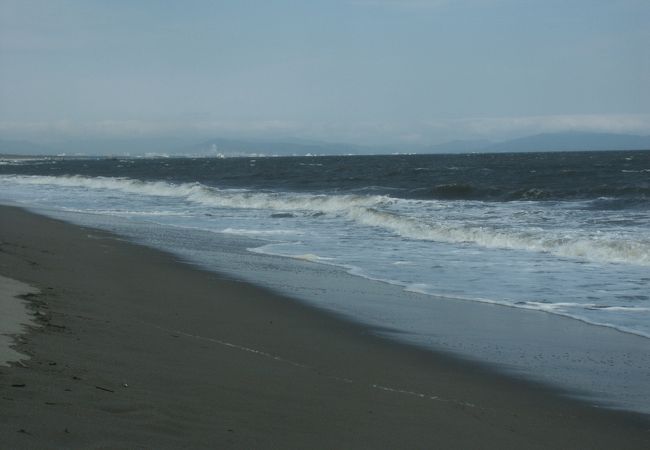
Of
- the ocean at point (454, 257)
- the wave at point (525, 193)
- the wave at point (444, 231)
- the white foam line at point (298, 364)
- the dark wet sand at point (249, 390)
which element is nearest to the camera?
the dark wet sand at point (249, 390)

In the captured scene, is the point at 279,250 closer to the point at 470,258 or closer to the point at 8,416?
the point at 470,258

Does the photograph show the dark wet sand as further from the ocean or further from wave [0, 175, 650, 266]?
wave [0, 175, 650, 266]

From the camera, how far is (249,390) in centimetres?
550

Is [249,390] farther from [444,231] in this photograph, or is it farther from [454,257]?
[444,231]

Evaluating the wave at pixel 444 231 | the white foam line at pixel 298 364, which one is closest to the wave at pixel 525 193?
the wave at pixel 444 231

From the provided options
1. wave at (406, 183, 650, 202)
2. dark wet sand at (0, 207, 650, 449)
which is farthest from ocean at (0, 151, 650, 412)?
dark wet sand at (0, 207, 650, 449)

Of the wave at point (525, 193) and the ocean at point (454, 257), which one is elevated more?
the wave at point (525, 193)

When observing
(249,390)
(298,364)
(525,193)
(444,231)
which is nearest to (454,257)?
(444,231)

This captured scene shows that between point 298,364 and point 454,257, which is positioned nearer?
point 298,364

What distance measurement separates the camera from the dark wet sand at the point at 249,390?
14.3 feet

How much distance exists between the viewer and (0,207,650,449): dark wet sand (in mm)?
4352

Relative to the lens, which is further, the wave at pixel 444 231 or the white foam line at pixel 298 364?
the wave at pixel 444 231

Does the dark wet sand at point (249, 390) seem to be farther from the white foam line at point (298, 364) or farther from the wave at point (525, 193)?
the wave at point (525, 193)

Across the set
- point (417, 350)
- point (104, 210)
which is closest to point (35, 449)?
point (417, 350)
